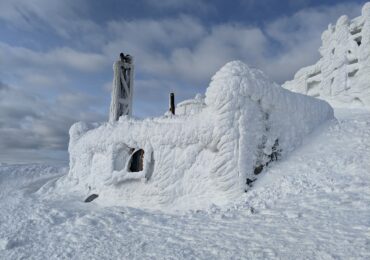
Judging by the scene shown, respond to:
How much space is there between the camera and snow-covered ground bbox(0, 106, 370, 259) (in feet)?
17.0

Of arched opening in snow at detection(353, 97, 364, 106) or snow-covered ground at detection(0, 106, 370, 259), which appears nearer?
snow-covered ground at detection(0, 106, 370, 259)

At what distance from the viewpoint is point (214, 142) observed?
943cm

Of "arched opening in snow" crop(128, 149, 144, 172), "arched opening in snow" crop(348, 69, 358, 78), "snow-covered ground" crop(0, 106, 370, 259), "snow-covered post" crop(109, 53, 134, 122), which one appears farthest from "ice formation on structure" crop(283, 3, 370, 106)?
"arched opening in snow" crop(128, 149, 144, 172)

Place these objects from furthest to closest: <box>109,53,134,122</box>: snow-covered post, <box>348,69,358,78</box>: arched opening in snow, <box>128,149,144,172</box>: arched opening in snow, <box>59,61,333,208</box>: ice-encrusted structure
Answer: <box>348,69,358,78</box>: arched opening in snow
<box>109,53,134,122</box>: snow-covered post
<box>128,149,144,172</box>: arched opening in snow
<box>59,61,333,208</box>: ice-encrusted structure

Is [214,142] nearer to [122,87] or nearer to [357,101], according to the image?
[122,87]

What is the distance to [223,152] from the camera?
923 cm

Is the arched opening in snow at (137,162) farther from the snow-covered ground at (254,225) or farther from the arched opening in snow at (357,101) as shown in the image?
the arched opening in snow at (357,101)

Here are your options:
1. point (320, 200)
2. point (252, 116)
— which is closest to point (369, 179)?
point (320, 200)

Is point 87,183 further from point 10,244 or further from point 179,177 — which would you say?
point 10,244

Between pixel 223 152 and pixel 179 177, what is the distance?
6.67ft

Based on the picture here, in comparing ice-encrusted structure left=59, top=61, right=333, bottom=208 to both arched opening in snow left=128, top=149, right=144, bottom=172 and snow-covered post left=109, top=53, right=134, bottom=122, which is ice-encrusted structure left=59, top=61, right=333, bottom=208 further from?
snow-covered post left=109, top=53, right=134, bottom=122

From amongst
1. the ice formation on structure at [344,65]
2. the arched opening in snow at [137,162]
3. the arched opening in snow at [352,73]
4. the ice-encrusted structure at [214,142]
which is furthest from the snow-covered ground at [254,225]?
the arched opening in snow at [352,73]

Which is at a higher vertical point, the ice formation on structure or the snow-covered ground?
the ice formation on structure

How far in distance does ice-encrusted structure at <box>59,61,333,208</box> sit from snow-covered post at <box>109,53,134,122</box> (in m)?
4.18
